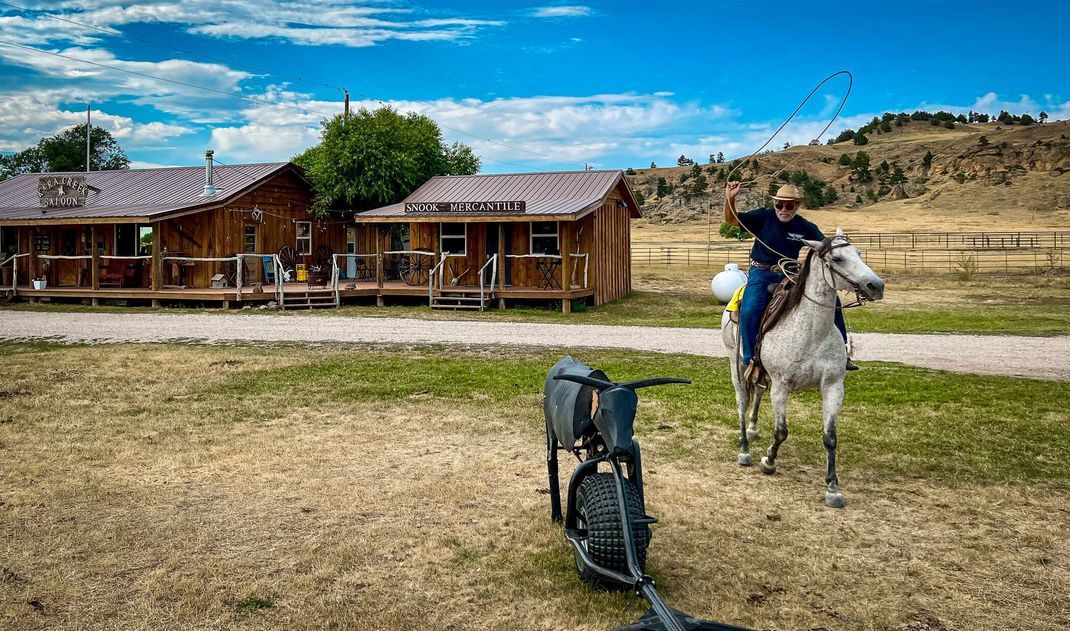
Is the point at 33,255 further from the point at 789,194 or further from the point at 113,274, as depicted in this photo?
the point at 789,194

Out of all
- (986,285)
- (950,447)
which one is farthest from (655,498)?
(986,285)

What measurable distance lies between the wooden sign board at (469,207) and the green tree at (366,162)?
423 cm

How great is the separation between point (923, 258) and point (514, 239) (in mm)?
28697

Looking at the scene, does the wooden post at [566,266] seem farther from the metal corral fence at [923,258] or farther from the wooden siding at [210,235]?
the metal corral fence at [923,258]

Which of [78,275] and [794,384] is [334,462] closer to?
[794,384]

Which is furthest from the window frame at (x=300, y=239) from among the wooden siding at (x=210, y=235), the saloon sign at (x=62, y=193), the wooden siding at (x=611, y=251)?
the wooden siding at (x=611, y=251)

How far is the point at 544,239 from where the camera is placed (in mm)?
24359

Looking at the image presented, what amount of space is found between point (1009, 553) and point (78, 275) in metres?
27.5

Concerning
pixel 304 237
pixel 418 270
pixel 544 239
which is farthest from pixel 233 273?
pixel 544 239

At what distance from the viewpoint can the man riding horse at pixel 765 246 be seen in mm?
6691

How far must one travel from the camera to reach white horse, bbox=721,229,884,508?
6.06 m

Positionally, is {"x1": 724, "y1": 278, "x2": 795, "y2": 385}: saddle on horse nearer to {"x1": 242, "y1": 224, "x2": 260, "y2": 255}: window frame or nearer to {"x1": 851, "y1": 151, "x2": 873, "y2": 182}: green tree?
{"x1": 242, "y1": 224, "x2": 260, "y2": 255}: window frame

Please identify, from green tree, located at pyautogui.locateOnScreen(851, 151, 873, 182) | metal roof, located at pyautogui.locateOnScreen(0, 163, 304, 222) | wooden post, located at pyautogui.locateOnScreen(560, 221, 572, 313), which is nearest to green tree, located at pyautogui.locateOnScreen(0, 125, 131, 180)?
metal roof, located at pyautogui.locateOnScreen(0, 163, 304, 222)

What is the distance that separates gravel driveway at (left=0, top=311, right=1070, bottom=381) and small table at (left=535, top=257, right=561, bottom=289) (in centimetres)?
492
